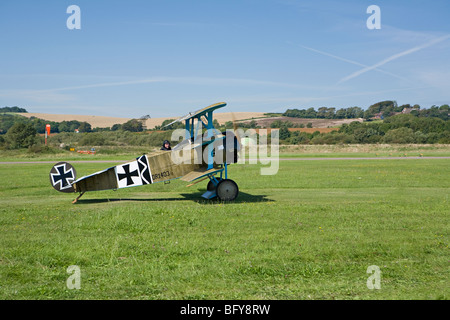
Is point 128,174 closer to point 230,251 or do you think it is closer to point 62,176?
point 62,176

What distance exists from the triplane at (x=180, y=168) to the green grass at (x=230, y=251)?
111cm

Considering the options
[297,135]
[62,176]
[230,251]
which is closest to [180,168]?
[62,176]

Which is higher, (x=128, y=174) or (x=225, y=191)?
(x=128, y=174)

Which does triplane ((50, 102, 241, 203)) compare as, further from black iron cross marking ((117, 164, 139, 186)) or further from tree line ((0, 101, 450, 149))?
tree line ((0, 101, 450, 149))

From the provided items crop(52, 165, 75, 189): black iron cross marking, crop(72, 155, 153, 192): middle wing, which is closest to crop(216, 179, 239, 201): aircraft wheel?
crop(72, 155, 153, 192): middle wing

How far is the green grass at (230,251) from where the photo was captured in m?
5.99

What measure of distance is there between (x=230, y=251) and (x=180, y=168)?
24.9ft

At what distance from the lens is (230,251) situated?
7902 millimetres

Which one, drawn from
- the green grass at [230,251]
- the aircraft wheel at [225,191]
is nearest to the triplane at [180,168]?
the aircraft wheel at [225,191]

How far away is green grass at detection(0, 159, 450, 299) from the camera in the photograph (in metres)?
5.99

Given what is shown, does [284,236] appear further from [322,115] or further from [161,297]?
[322,115]

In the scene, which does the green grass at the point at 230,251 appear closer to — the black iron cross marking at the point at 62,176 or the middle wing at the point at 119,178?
the middle wing at the point at 119,178

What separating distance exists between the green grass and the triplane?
1109 mm

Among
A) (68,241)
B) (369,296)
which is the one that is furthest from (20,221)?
(369,296)
